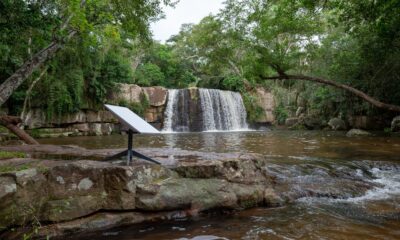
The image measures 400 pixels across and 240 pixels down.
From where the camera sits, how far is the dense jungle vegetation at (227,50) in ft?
22.2

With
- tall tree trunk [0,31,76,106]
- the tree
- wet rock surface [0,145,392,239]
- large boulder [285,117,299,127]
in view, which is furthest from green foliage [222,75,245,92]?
wet rock surface [0,145,392,239]

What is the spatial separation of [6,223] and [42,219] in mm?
319

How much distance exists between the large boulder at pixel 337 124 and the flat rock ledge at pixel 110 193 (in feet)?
65.1

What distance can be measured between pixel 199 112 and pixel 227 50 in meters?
7.88

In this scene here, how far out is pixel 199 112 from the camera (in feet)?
76.6

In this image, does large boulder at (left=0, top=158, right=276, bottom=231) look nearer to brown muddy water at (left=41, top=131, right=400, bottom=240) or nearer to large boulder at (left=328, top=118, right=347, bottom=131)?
brown muddy water at (left=41, top=131, right=400, bottom=240)

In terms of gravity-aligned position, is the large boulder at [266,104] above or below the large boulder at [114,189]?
above

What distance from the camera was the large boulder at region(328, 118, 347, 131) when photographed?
72.7 ft

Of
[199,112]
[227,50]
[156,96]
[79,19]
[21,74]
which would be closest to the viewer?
[79,19]

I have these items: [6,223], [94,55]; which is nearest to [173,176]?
[6,223]

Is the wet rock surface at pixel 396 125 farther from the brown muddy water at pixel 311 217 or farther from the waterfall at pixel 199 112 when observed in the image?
the brown muddy water at pixel 311 217

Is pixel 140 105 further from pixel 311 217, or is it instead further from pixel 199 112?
pixel 311 217

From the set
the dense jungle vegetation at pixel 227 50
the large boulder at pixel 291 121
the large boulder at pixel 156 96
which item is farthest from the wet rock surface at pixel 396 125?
the large boulder at pixel 156 96

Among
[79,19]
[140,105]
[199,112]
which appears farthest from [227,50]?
[79,19]
